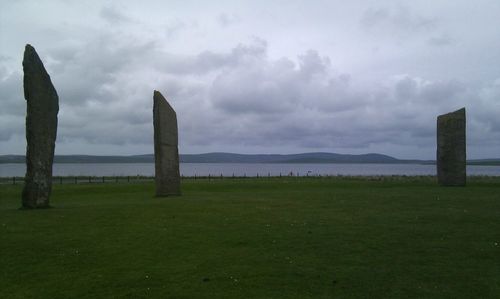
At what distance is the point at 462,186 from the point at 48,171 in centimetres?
2492

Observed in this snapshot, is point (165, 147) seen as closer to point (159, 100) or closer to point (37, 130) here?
point (159, 100)

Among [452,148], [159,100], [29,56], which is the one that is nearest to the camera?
[29,56]

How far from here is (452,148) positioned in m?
30.9

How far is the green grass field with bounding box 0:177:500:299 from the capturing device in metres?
7.97

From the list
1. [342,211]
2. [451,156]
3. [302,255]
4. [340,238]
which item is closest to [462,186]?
[451,156]

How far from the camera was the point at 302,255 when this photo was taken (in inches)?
403

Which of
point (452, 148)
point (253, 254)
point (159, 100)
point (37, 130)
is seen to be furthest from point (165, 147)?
point (452, 148)

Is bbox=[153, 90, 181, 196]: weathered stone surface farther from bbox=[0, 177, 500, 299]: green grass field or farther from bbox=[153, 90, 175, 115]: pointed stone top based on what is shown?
bbox=[0, 177, 500, 299]: green grass field

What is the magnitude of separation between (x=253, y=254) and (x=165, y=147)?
54.7ft

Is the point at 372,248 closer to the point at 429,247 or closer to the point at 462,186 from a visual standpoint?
the point at 429,247

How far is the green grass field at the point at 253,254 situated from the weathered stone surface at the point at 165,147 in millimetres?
8220

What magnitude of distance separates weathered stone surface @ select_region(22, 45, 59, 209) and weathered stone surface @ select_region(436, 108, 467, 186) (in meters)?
23.8

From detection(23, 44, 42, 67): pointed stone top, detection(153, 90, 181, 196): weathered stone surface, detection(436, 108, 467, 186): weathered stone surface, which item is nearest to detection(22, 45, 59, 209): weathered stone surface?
detection(23, 44, 42, 67): pointed stone top

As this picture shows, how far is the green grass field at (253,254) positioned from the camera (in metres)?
7.97
